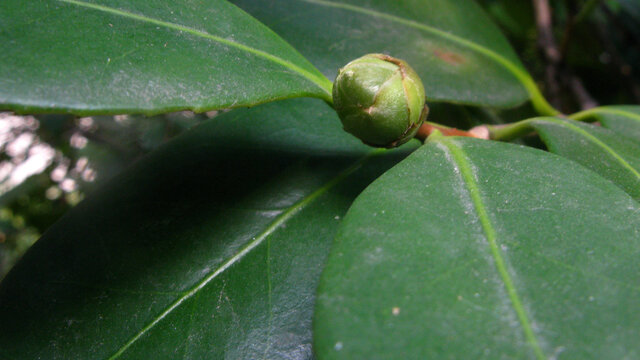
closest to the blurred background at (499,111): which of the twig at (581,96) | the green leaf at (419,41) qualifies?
the twig at (581,96)

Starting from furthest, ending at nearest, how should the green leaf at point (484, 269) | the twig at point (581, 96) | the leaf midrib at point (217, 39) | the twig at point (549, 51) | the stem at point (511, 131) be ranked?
the twig at point (549, 51) → the twig at point (581, 96) → the stem at point (511, 131) → the leaf midrib at point (217, 39) → the green leaf at point (484, 269)

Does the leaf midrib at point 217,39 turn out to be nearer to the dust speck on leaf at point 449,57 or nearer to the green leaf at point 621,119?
the dust speck on leaf at point 449,57

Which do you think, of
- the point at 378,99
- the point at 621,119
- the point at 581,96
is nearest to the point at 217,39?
the point at 378,99

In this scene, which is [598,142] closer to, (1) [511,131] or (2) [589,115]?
(1) [511,131]

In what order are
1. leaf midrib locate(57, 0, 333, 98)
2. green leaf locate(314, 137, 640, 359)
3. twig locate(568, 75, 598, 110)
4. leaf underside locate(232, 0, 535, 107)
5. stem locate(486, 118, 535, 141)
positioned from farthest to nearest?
1. twig locate(568, 75, 598, 110)
2. leaf underside locate(232, 0, 535, 107)
3. stem locate(486, 118, 535, 141)
4. leaf midrib locate(57, 0, 333, 98)
5. green leaf locate(314, 137, 640, 359)

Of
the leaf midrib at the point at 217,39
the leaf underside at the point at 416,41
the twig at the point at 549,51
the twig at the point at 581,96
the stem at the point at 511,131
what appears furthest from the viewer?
the twig at the point at 549,51

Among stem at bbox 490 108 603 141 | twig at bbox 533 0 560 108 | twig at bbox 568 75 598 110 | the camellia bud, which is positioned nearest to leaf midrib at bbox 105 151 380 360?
the camellia bud

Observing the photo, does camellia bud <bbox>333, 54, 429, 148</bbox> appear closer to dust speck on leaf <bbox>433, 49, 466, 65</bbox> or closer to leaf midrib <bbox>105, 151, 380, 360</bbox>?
leaf midrib <bbox>105, 151, 380, 360</bbox>
